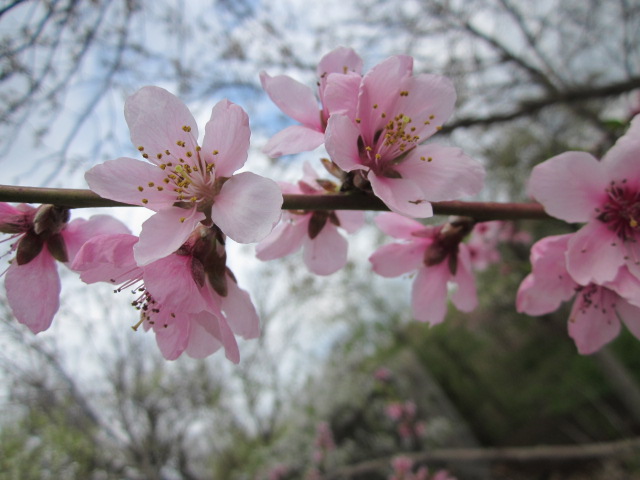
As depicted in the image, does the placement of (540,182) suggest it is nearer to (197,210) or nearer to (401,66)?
(401,66)

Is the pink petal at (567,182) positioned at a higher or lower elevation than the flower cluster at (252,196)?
lower

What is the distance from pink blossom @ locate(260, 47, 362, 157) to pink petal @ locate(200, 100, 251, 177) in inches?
3.9

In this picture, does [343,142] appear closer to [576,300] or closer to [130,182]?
[130,182]

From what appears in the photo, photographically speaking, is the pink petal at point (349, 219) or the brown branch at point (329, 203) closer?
the brown branch at point (329, 203)

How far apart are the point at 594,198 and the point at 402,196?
40 centimetres

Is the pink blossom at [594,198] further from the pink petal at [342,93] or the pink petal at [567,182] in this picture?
the pink petal at [342,93]

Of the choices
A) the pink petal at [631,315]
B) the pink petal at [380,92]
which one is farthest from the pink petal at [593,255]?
the pink petal at [380,92]

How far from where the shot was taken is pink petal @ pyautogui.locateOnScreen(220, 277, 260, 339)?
829 millimetres

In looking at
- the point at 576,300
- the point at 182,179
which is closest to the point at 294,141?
the point at 182,179

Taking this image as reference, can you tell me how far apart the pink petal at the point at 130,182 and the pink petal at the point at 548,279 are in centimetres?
79

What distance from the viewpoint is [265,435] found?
9.90 meters

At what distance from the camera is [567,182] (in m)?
0.79

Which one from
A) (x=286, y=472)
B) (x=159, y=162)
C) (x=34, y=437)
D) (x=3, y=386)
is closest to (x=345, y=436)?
(x=286, y=472)

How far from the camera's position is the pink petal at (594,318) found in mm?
984
